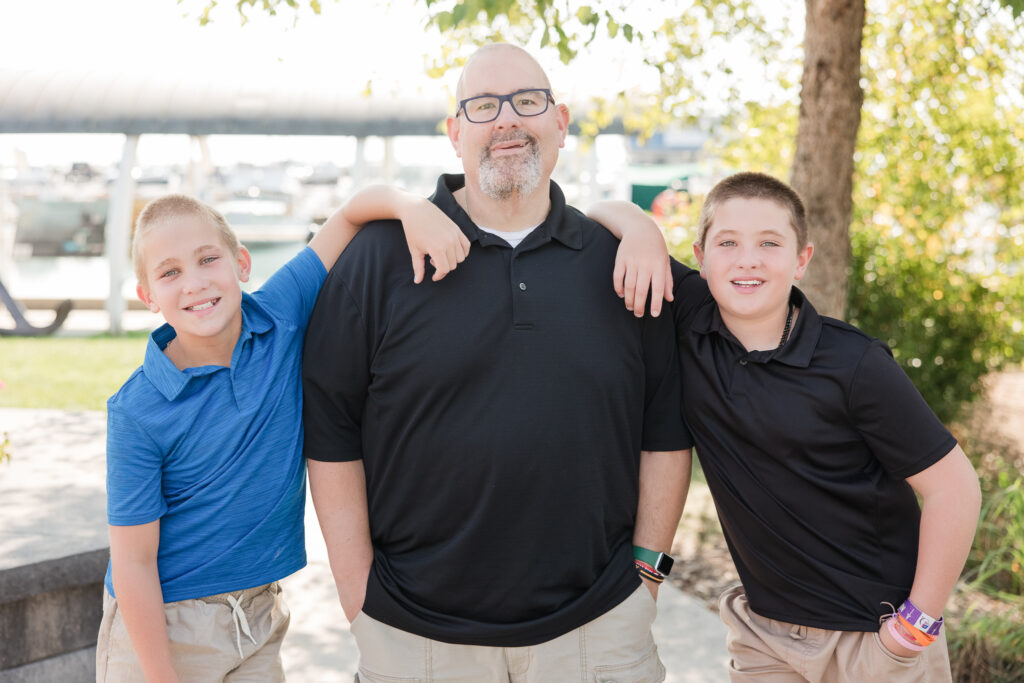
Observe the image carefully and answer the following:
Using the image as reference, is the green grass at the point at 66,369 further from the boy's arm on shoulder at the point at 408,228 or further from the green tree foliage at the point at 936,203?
the green tree foliage at the point at 936,203

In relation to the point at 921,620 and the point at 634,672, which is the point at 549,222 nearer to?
the point at 634,672

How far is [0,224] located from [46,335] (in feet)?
6.98

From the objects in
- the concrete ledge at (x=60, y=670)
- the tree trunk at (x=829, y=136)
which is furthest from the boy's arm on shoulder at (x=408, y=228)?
the tree trunk at (x=829, y=136)

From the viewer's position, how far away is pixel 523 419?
2.03m

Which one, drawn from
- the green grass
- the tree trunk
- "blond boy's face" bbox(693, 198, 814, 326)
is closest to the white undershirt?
"blond boy's face" bbox(693, 198, 814, 326)

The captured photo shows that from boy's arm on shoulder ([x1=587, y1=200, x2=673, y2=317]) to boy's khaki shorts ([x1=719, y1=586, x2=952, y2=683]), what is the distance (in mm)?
894

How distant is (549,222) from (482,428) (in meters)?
0.58

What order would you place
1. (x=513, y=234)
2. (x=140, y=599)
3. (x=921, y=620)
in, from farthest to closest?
(x=513, y=234) → (x=921, y=620) → (x=140, y=599)

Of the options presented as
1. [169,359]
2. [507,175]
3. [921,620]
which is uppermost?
[507,175]

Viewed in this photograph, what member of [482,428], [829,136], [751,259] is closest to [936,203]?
[829,136]

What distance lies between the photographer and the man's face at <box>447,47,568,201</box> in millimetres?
2172

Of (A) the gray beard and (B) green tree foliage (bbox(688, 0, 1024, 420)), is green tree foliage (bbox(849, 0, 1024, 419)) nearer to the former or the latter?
(B) green tree foliage (bbox(688, 0, 1024, 420))

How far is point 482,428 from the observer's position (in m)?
2.03

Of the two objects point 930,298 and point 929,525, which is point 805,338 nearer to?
point 929,525
